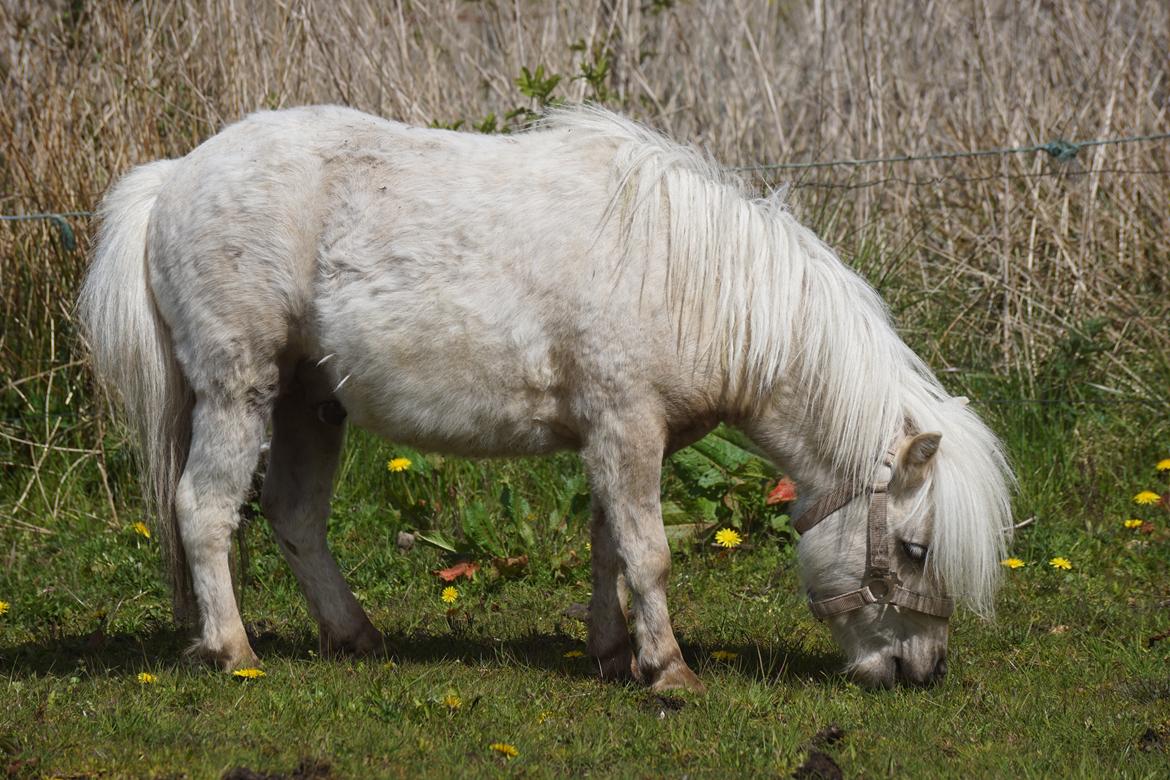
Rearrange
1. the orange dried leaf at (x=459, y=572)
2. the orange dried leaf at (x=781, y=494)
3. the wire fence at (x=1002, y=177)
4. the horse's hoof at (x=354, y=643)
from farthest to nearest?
the wire fence at (x=1002, y=177), the orange dried leaf at (x=781, y=494), the orange dried leaf at (x=459, y=572), the horse's hoof at (x=354, y=643)

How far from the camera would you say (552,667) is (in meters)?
4.50

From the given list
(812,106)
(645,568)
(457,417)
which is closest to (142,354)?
(457,417)

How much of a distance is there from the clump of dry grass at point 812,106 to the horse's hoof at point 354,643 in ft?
8.90

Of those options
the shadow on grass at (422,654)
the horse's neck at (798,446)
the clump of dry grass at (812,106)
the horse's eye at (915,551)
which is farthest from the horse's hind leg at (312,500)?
the clump of dry grass at (812,106)

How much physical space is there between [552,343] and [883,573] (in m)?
1.29

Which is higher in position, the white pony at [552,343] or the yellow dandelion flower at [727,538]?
the white pony at [552,343]

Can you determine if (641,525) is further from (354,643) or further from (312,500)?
(312,500)

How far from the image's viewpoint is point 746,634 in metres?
4.90

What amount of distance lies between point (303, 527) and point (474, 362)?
1065 mm

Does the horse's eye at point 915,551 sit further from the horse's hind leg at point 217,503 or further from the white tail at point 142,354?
the white tail at point 142,354

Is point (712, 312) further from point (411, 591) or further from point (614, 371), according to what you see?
point (411, 591)

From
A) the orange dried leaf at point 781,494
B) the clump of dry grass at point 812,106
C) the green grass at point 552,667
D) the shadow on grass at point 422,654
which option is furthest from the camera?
the clump of dry grass at point 812,106

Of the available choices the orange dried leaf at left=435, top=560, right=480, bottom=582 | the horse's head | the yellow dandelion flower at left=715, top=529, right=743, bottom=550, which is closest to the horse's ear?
the horse's head

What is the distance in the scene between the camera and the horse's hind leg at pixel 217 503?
4309 mm
